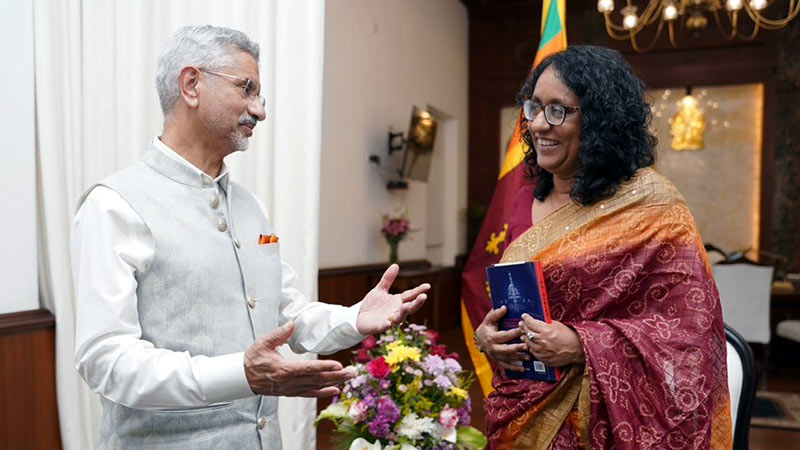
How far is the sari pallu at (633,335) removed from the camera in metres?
1.40

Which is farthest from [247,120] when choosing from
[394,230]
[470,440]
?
[394,230]

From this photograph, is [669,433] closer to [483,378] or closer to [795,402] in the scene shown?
[483,378]

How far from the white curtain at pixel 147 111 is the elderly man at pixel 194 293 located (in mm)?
1033

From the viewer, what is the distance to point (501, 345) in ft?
4.95

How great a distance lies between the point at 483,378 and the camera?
2748 mm

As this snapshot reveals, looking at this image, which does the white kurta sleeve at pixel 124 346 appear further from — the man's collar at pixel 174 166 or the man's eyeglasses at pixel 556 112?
the man's eyeglasses at pixel 556 112

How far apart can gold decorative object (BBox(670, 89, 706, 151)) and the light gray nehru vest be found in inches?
275

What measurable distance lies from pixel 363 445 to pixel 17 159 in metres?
1.58

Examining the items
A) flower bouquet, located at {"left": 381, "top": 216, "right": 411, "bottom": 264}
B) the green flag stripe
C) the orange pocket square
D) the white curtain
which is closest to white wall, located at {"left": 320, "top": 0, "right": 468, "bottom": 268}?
flower bouquet, located at {"left": 381, "top": 216, "right": 411, "bottom": 264}

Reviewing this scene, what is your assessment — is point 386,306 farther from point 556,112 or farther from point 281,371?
point 556,112

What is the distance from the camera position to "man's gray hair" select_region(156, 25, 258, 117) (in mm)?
1355

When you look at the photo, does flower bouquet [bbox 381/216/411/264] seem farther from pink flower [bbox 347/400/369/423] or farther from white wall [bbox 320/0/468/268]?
pink flower [bbox 347/400/369/423]

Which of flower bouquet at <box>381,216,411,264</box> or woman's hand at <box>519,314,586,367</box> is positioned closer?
woman's hand at <box>519,314,586,367</box>

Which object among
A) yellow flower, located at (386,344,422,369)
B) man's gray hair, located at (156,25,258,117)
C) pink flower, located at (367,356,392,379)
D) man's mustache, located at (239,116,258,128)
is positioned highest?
man's gray hair, located at (156,25,258,117)
